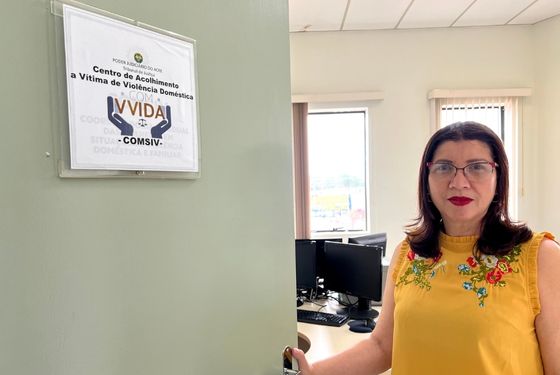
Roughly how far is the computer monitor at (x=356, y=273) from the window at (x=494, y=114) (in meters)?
2.07

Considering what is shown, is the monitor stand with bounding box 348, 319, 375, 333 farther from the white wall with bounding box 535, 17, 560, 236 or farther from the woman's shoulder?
the white wall with bounding box 535, 17, 560, 236

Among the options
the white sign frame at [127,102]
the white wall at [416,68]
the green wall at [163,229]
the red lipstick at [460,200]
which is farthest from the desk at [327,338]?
the white wall at [416,68]

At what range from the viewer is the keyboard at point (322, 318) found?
7.68ft

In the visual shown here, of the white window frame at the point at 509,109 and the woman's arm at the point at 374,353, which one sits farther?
the white window frame at the point at 509,109

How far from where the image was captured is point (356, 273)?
8.00 ft

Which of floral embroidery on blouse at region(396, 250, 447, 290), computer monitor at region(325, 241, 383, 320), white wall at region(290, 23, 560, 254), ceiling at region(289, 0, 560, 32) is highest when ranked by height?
ceiling at region(289, 0, 560, 32)

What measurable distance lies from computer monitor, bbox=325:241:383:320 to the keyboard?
0.10 metres

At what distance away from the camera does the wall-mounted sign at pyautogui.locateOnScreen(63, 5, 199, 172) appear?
0.53 meters

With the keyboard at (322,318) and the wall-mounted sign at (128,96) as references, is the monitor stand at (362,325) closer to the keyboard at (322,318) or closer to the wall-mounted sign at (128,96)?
the keyboard at (322,318)

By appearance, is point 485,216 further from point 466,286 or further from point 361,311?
point 361,311

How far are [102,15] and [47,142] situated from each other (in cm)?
20

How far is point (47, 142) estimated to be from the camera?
507 millimetres

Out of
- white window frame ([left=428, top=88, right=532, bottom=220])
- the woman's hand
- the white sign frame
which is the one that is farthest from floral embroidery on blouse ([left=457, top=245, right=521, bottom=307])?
white window frame ([left=428, top=88, right=532, bottom=220])

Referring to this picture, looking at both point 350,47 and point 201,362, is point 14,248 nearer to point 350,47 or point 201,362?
point 201,362
